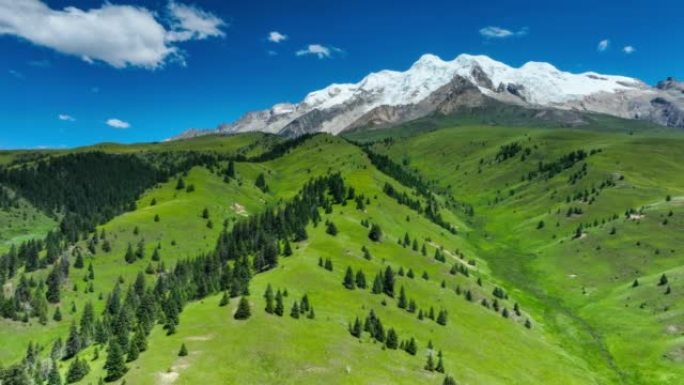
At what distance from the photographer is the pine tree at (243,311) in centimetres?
10250

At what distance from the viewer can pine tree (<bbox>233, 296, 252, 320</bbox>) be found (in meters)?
102

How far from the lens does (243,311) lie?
10256 centimetres

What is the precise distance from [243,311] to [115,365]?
25.6m

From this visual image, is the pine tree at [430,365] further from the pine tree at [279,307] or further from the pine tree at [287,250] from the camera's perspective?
the pine tree at [287,250]

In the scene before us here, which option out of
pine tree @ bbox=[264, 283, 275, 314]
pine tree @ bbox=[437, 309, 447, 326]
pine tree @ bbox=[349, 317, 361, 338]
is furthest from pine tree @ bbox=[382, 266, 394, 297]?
pine tree @ bbox=[264, 283, 275, 314]

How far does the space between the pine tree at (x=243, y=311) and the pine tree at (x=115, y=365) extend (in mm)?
23993

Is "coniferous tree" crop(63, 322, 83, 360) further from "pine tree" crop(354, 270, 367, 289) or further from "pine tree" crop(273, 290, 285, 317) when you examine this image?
"pine tree" crop(354, 270, 367, 289)

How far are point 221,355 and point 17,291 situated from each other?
112m

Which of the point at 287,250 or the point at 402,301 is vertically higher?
the point at 287,250

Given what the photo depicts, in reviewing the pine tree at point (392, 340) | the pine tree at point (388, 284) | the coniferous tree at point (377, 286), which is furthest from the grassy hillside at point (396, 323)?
the pine tree at point (388, 284)

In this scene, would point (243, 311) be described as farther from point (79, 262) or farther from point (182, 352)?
point (79, 262)

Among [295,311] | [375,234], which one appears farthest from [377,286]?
[375,234]

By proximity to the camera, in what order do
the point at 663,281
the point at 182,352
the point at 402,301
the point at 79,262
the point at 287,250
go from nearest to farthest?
the point at 182,352 < the point at 402,301 < the point at 287,250 < the point at 663,281 < the point at 79,262

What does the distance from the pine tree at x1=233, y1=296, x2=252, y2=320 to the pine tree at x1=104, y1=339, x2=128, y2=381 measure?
23993 mm
